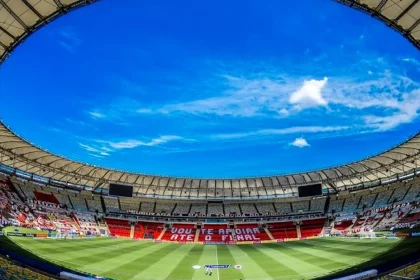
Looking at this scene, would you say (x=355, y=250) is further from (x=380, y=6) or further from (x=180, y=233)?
(x=180, y=233)

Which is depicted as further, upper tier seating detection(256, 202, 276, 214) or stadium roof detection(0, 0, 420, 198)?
upper tier seating detection(256, 202, 276, 214)

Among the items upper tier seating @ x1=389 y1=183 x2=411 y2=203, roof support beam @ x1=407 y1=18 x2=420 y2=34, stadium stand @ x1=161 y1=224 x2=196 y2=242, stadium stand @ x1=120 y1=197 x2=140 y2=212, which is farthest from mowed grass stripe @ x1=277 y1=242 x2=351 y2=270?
stadium stand @ x1=120 y1=197 x2=140 y2=212

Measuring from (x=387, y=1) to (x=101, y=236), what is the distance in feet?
172

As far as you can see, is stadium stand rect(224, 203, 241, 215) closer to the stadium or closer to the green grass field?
the stadium

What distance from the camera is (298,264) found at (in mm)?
31062

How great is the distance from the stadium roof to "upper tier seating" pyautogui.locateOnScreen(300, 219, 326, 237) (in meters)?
6.55

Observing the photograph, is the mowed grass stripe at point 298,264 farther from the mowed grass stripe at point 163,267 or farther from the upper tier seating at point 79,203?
the upper tier seating at point 79,203

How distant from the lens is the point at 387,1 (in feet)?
67.7

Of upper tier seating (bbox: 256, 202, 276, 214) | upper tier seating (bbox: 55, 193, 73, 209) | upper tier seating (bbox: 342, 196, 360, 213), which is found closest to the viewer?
upper tier seating (bbox: 55, 193, 73, 209)

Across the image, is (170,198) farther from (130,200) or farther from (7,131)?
(7,131)

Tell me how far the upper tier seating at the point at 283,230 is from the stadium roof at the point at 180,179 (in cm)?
635

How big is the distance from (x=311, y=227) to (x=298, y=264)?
27457mm

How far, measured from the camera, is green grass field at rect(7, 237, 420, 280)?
27406 millimetres

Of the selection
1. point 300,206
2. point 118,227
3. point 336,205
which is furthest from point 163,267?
point 336,205
